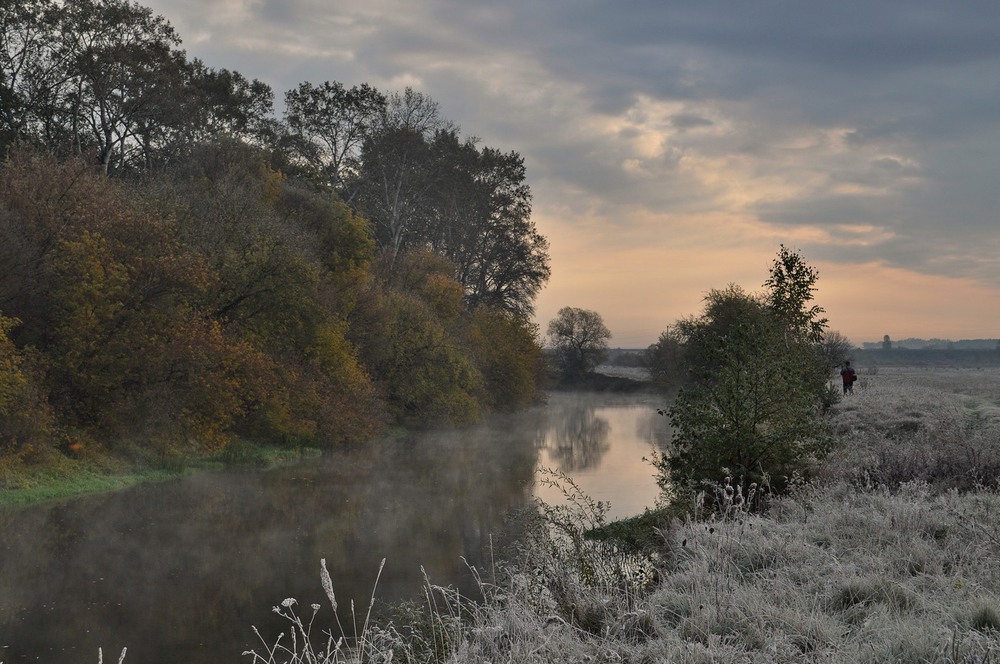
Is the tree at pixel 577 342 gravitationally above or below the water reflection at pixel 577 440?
above

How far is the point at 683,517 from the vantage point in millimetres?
14008

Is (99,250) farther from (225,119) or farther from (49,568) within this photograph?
(225,119)

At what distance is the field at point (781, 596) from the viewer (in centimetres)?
571

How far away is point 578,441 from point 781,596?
1279 inches

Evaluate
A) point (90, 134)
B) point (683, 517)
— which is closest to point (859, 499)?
point (683, 517)

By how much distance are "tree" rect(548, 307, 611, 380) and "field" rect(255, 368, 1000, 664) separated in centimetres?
7910

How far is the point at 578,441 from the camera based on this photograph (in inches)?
1542

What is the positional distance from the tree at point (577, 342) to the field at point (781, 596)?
260ft

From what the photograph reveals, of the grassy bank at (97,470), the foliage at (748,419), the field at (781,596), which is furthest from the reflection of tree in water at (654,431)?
the field at (781,596)

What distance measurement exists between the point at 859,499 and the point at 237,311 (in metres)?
25.2

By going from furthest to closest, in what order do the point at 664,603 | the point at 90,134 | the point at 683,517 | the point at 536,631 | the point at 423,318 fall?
1. the point at 423,318
2. the point at 90,134
3. the point at 683,517
4. the point at 664,603
5. the point at 536,631

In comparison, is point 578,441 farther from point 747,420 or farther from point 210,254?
point 747,420

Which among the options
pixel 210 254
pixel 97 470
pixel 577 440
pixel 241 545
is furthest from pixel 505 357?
pixel 241 545

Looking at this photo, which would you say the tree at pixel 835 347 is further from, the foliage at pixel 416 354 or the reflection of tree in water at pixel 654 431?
the foliage at pixel 416 354
